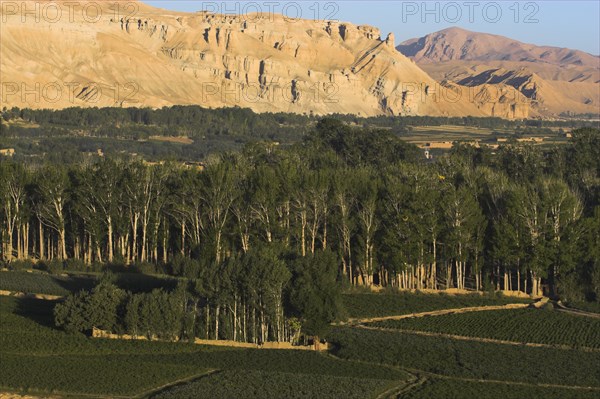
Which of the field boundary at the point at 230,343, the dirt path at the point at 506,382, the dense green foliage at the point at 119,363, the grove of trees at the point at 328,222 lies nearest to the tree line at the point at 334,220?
the grove of trees at the point at 328,222

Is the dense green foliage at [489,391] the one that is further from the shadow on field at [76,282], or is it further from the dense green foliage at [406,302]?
the shadow on field at [76,282]

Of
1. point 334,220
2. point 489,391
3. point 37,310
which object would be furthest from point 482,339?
point 37,310

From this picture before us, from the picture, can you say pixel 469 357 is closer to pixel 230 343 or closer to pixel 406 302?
pixel 230 343

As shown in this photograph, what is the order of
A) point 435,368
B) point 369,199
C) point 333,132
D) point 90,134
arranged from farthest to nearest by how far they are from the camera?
point 90,134, point 333,132, point 369,199, point 435,368

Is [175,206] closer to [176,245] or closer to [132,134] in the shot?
[176,245]

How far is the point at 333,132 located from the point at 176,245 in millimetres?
40885

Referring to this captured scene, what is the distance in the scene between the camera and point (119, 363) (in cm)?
4866

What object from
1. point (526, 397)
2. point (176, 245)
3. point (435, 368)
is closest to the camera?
point (526, 397)

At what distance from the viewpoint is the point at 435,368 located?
159ft

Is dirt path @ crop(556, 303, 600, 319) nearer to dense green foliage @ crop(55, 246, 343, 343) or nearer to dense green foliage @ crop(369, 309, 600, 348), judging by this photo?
dense green foliage @ crop(369, 309, 600, 348)

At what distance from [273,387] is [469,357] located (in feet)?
37.5

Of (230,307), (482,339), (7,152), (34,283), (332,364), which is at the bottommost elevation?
(332,364)

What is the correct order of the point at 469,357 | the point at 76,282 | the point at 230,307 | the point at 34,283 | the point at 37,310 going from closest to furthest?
the point at 469,357
the point at 230,307
the point at 37,310
the point at 34,283
the point at 76,282

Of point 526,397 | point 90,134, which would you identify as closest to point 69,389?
point 526,397
